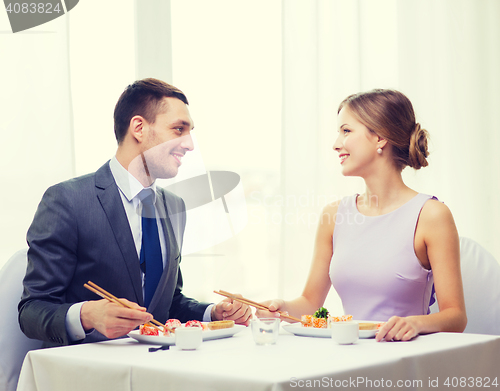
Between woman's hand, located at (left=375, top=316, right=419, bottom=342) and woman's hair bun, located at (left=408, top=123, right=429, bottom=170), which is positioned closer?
woman's hand, located at (left=375, top=316, right=419, bottom=342)

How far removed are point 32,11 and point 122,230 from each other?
96 centimetres

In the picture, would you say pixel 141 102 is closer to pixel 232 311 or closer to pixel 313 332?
pixel 232 311

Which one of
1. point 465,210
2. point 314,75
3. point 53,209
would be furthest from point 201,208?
point 465,210

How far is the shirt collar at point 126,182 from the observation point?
1410mm

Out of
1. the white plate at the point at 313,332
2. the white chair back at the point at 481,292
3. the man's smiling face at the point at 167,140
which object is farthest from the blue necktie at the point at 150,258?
the white chair back at the point at 481,292

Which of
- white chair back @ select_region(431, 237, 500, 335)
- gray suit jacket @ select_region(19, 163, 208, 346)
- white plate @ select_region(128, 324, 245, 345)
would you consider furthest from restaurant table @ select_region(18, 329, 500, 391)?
white chair back @ select_region(431, 237, 500, 335)

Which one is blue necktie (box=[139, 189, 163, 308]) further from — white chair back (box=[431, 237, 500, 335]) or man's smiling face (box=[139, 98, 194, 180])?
white chair back (box=[431, 237, 500, 335])

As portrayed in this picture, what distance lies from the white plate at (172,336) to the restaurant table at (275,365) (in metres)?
0.02

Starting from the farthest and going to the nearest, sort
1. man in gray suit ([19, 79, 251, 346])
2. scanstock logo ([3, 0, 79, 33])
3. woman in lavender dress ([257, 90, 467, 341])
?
scanstock logo ([3, 0, 79, 33]) < woman in lavender dress ([257, 90, 467, 341]) < man in gray suit ([19, 79, 251, 346])

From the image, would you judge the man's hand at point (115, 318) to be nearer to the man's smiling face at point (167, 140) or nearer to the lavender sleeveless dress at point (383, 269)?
the man's smiling face at point (167, 140)

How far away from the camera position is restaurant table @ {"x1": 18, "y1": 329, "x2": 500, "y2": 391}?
739mm

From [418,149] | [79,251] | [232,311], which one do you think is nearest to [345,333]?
[232,311]

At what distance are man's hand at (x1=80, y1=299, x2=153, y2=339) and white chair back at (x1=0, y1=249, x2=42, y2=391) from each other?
332mm

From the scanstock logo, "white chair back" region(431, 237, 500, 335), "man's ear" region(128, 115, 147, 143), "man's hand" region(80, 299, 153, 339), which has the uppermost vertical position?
the scanstock logo
